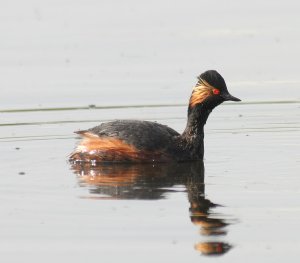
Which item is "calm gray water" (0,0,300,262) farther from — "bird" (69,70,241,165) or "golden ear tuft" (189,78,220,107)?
"golden ear tuft" (189,78,220,107)

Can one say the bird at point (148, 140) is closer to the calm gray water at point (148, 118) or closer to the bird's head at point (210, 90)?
the bird's head at point (210, 90)

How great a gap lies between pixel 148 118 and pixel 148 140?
2.77m

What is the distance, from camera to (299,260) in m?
9.45

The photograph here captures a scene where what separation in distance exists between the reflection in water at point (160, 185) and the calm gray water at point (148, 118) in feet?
0.07

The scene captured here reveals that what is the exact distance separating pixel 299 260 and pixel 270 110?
7.83m

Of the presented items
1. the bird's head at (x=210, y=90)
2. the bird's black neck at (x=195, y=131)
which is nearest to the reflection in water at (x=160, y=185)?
the bird's black neck at (x=195, y=131)

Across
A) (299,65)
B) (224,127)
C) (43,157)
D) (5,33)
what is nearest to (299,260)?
(43,157)

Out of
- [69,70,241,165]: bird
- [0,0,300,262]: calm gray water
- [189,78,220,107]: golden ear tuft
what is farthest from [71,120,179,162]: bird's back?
[189,78,220,107]: golden ear tuft

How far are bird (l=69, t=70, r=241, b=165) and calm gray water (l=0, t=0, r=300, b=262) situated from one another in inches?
8.8

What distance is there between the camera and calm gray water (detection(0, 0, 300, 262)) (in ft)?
33.5

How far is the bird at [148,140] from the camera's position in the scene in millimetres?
14109

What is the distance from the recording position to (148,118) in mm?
16844

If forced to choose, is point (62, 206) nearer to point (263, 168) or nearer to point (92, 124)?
point (263, 168)

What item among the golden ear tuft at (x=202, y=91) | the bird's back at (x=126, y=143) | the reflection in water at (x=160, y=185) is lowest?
the reflection in water at (x=160, y=185)
